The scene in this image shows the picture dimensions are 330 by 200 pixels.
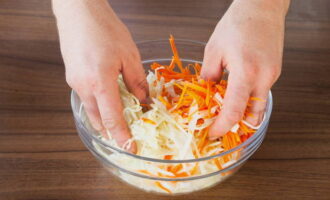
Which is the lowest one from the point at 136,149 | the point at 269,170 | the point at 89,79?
the point at 269,170

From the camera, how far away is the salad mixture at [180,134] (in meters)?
1.02

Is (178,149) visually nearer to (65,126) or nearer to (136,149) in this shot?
(136,149)

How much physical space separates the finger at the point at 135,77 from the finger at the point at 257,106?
0.30m

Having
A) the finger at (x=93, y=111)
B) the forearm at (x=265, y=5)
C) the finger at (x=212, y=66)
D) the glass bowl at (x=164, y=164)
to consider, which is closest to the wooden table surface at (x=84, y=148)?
the glass bowl at (x=164, y=164)

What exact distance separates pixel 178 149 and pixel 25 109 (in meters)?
0.60

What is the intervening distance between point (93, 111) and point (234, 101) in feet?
1.21

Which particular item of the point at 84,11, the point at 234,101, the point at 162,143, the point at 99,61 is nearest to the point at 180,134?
the point at 162,143

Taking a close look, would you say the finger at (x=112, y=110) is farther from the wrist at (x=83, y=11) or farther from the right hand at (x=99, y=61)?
the wrist at (x=83, y=11)

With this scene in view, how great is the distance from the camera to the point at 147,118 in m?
1.06

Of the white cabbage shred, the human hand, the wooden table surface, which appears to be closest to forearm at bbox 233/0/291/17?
the human hand

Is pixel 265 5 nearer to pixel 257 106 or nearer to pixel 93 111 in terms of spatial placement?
pixel 257 106

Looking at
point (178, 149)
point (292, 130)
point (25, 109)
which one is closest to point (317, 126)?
point (292, 130)

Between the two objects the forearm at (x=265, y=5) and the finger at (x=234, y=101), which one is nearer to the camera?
the finger at (x=234, y=101)

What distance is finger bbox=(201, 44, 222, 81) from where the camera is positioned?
41.1 inches
